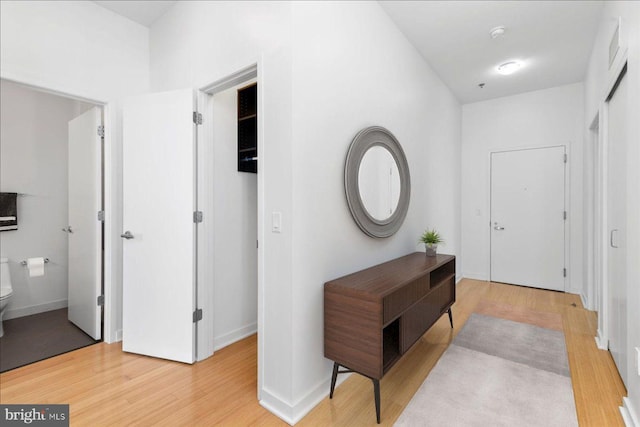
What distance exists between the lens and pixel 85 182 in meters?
2.74

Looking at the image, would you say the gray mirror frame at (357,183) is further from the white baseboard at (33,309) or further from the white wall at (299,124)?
the white baseboard at (33,309)

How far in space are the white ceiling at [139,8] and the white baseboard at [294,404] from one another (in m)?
3.09

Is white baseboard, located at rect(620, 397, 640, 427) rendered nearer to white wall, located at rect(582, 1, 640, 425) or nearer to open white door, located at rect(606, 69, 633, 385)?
white wall, located at rect(582, 1, 640, 425)

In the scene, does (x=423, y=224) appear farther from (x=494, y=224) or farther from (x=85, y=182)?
(x=85, y=182)

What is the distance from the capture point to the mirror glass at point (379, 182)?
2.26 metres

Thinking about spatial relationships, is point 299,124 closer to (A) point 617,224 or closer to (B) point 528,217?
(A) point 617,224

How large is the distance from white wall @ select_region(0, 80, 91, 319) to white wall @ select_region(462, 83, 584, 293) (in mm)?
5190

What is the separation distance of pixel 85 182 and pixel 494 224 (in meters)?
5.22

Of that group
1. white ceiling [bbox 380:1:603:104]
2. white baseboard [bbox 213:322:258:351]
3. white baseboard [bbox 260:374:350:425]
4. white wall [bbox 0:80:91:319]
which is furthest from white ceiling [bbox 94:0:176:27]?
white baseboard [bbox 260:374:350:425]

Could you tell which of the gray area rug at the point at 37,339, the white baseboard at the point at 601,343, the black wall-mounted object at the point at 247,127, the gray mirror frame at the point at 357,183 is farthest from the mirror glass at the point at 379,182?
the gray area rug at the point at 37,339

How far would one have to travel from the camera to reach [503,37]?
2973mm

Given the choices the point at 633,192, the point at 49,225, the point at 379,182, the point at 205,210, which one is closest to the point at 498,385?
the point at 633,192

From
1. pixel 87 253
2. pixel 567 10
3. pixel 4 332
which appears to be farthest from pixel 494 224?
pixel 4 332

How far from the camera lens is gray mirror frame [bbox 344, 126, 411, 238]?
2082 mm
